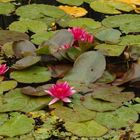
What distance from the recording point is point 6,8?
3.04 meters

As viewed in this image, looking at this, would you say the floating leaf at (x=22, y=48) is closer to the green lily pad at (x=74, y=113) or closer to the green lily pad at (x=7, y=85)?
the green lily pad at (x=7, y=85)

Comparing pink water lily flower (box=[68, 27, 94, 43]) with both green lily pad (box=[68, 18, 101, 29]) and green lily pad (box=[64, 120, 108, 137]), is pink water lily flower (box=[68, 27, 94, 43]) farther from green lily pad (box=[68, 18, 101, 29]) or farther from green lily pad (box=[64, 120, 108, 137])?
green lily pad (box=[64, 120, 108, 137])

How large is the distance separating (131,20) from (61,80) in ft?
2.87

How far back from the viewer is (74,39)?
2518 mm

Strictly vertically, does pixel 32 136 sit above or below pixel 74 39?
below

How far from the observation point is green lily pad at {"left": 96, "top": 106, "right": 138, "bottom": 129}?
1934mm

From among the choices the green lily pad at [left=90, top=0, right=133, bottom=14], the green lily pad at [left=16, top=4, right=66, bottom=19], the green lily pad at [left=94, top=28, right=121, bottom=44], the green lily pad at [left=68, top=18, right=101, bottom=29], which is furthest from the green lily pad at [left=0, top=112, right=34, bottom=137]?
the green lily pad at [left=90, top=0, right=133, bottom=14]

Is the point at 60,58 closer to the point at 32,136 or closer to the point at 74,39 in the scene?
the point at 74,39

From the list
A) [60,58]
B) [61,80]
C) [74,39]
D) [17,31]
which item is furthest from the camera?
[17,31]

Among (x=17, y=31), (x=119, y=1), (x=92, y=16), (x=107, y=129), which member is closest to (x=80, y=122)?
(x=107, y=129)

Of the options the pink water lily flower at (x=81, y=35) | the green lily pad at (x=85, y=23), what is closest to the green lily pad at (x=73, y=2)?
the green lily pad at (x=85, y=23)

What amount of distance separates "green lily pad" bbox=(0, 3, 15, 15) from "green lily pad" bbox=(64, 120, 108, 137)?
1298 millimetres

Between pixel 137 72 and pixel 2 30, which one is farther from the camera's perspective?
pixel 2 30

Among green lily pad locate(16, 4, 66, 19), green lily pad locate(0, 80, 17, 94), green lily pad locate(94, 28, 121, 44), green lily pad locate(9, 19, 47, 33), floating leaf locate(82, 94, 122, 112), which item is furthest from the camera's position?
green lily pad locate(16, 4, 66, 19)
